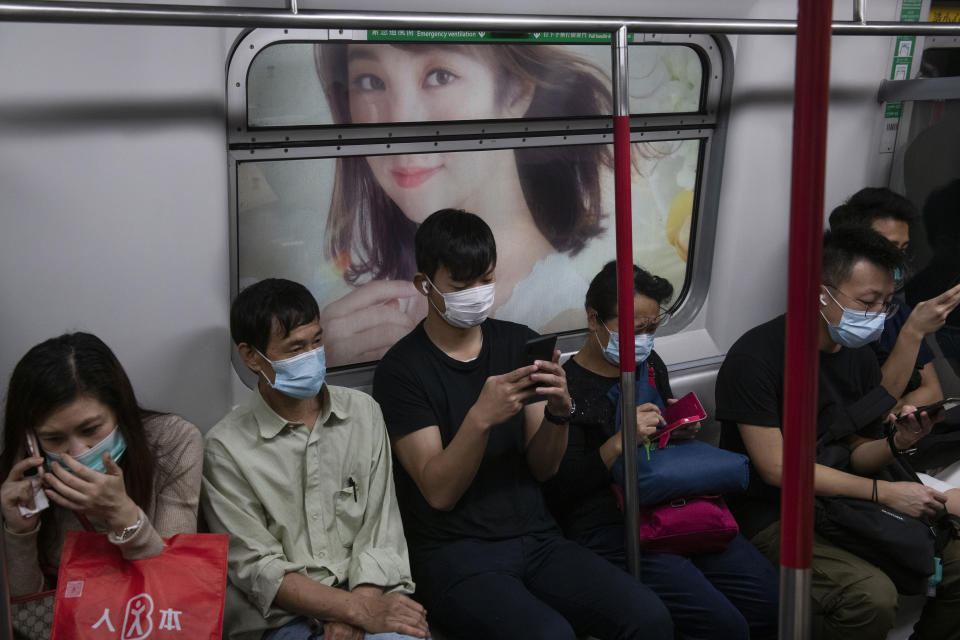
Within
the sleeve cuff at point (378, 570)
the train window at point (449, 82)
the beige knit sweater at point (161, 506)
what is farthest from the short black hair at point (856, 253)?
the beige knit sweater at point (161, 506)

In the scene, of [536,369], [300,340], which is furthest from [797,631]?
[300,340]

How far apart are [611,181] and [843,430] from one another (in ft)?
4.49

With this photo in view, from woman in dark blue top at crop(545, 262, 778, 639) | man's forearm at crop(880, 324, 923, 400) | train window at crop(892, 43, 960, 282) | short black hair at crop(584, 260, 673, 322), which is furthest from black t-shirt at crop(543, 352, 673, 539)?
train window at crop(892, 43, 960, 282)

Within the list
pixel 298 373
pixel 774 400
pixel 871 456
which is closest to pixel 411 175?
pixel 298 373

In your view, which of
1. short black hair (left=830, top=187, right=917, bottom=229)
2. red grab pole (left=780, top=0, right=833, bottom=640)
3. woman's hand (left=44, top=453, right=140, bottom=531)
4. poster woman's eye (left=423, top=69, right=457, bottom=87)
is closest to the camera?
red grab pole (left=780, top=0, right=833, bottom=640)

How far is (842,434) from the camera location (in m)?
3.31

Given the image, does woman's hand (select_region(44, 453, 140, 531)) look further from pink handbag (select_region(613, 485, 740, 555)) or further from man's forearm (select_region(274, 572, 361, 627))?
pink handbag (select_region(613, 485, 740, 555))

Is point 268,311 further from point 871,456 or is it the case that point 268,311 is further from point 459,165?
point 871,456

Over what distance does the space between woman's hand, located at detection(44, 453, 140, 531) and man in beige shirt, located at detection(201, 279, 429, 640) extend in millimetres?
423

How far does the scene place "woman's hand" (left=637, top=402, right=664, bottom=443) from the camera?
287cm

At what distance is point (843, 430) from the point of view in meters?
3.30

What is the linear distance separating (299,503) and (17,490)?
0.76 meters

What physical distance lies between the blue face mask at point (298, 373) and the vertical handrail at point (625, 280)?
86 cm

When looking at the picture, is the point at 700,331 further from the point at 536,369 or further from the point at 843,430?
the point at 536,369
